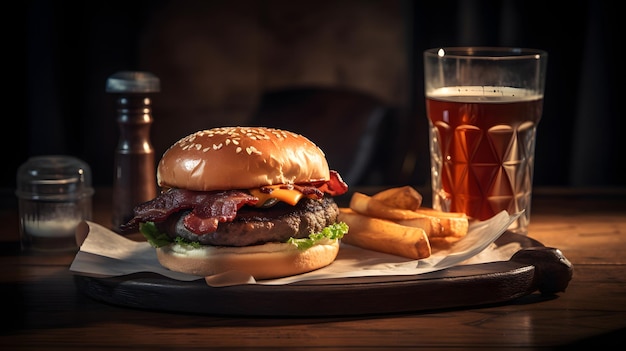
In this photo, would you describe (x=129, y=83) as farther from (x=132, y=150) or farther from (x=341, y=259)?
(x=341, y=259)

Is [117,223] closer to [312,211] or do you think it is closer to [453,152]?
[312,211]

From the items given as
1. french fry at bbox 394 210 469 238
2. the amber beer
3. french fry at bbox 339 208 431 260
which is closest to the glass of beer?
the amber beer

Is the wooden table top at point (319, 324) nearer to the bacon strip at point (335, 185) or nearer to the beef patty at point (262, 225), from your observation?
the beef patty at point (262, 225)

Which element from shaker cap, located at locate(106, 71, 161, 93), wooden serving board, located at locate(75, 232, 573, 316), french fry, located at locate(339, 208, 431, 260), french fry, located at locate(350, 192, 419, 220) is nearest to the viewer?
wooden serving board, located at locate(75, 232, 573, 316)

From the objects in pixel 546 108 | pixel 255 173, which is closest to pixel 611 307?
pixel 255 173

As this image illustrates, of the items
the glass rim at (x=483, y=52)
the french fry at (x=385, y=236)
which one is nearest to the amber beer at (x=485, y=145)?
the glass rim at (x=483, y=52)

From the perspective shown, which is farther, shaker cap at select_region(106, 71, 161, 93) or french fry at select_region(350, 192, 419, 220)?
shaker cap at select_region(106, 71, 161, 93)

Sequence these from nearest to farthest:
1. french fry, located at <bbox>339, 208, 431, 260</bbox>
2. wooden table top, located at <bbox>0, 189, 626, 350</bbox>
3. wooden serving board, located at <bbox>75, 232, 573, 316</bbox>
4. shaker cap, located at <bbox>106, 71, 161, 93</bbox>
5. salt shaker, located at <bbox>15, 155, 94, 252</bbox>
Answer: wooden table top, located at <bbox>0, 189, 626, 350</bbox> → wooden serving board, located at <bbox>75, 232, 573, 316</bbox> → french fry, located at <bbox>339, 208, 431, 260</bbox> → salt shaker, located at <bbox>15, 155, 94, 252</bbox> → shaker cap, located at <bbox>106, 71, 161, 93</bbox>

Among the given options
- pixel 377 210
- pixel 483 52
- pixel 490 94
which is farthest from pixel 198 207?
pixel 483 52

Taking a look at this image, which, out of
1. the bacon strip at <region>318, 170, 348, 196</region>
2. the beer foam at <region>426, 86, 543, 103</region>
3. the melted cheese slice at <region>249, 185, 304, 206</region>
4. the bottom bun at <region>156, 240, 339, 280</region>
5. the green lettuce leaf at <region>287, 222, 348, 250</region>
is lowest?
the bottom bun at <region>156, 240, 339, 280</region>

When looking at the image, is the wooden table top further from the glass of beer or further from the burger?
the glass of beer
